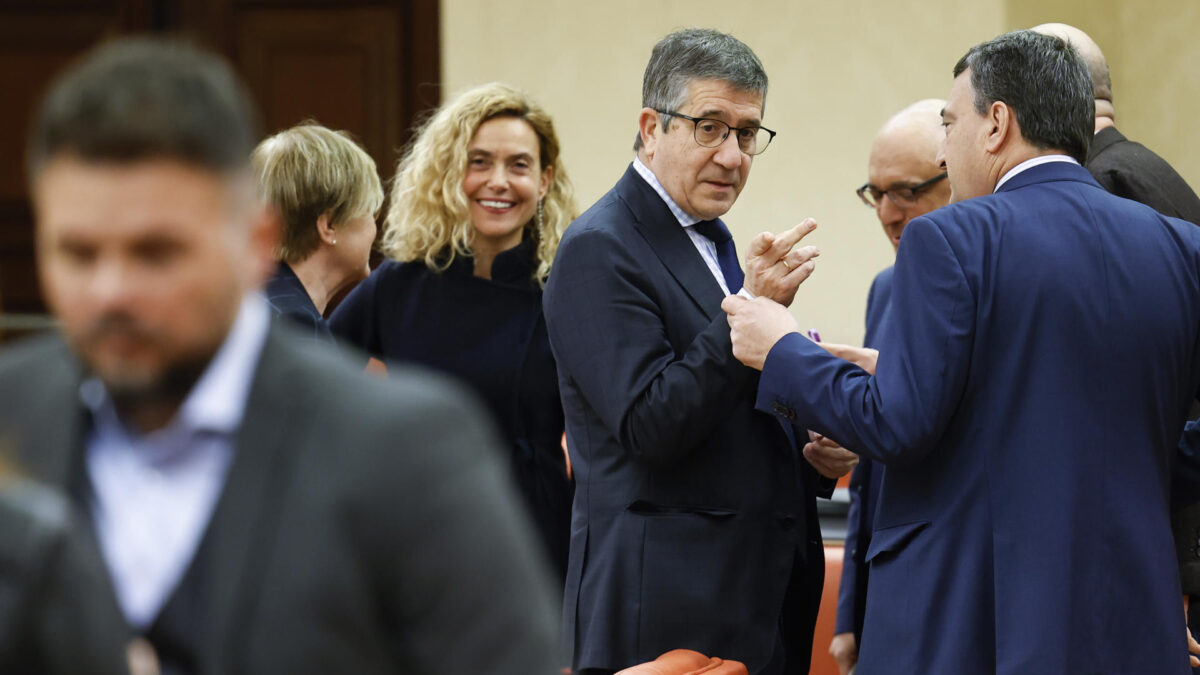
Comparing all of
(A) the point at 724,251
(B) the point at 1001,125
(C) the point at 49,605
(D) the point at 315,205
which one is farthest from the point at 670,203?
(C) the point at 49,605

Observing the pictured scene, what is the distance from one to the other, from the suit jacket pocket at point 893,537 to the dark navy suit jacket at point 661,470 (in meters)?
0.21

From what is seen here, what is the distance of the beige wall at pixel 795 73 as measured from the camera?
18.2ft

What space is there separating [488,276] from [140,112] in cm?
228

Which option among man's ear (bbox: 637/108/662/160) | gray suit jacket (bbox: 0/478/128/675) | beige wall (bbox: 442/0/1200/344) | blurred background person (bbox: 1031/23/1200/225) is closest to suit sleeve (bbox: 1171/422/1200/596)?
blurred background person (bbox: 1031/23/1200/225)

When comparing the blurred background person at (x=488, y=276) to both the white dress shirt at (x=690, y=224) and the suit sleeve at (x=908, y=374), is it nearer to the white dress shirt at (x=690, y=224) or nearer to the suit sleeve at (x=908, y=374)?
the white dress shirt at (x=690, y=224)

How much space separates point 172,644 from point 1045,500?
55.7 inches

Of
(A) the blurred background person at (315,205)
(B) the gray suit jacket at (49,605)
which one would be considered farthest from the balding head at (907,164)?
(B) the gray suit jacket at (49,605)

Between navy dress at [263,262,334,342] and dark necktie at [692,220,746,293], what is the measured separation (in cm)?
71

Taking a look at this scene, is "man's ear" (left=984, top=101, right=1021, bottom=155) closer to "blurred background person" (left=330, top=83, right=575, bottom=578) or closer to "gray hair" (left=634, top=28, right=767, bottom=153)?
"gray hair" (left=634, top=28, right=767, bottom=153)

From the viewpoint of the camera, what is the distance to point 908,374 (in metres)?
2.01

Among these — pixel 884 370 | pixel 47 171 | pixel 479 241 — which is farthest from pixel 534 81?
pixel 47 171

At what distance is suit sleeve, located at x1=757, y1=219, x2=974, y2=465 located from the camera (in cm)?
199

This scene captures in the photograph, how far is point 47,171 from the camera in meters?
0.93

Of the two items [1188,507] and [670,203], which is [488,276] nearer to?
[670,203]
